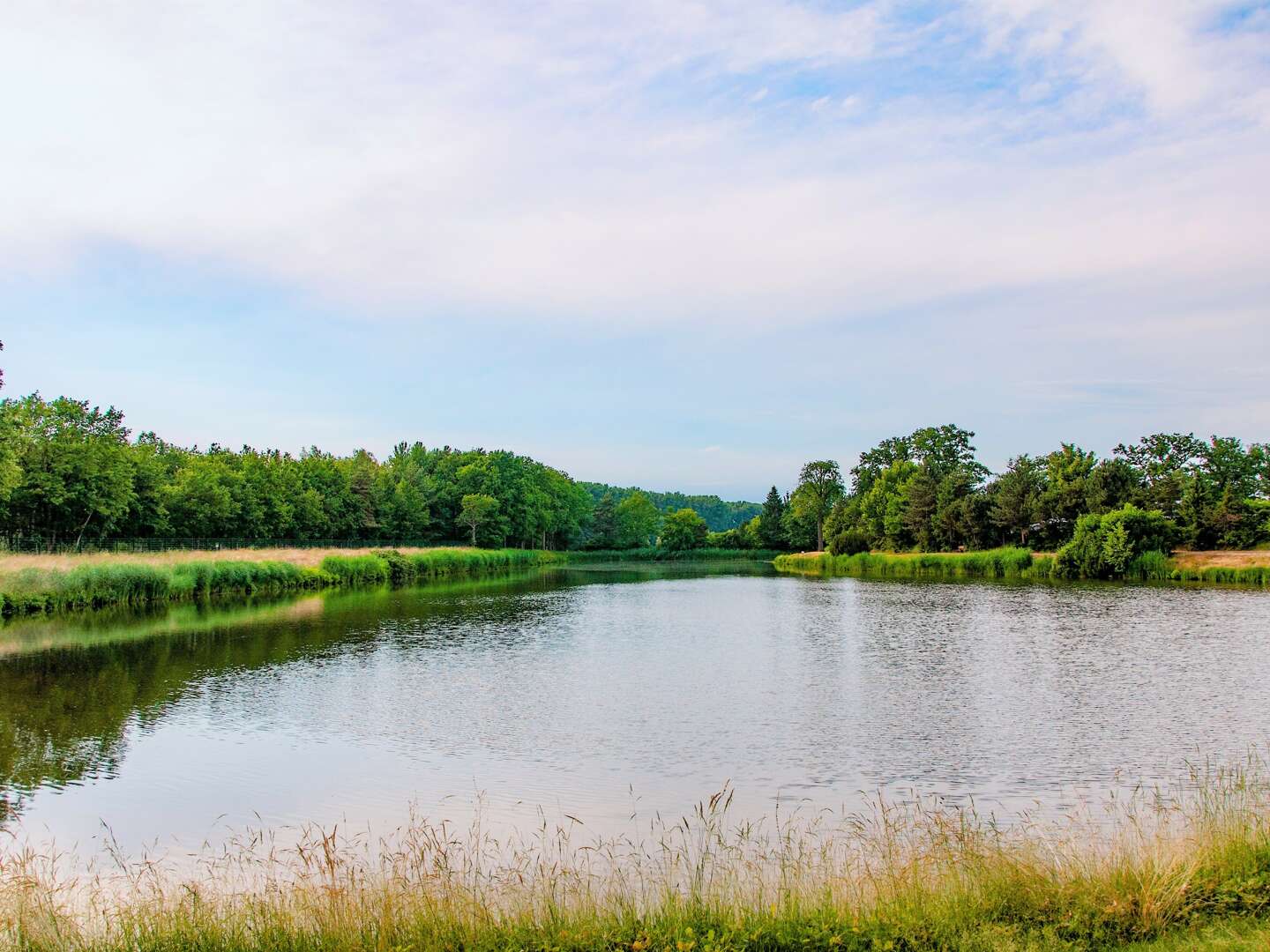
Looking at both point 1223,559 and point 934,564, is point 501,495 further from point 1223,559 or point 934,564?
point 1223,559

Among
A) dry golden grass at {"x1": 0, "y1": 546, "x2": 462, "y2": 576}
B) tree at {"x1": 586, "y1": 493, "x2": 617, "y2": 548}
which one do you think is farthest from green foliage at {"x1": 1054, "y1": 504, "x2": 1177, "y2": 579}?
tree at {"x1": 586, "y1": 493, "x2": 617, "y2": 548}

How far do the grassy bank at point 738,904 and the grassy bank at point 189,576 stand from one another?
27420 mm

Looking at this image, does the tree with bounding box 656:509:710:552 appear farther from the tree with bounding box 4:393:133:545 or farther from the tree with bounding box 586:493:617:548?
the tree with bounding box 4:393:133:545

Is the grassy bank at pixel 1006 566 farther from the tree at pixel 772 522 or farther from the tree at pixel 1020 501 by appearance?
the tree at pixel 772 522

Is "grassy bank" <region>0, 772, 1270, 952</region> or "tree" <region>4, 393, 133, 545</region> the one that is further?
"tree" <region>4, 393, 133, 545</region>

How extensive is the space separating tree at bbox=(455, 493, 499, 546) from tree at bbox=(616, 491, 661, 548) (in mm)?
43246

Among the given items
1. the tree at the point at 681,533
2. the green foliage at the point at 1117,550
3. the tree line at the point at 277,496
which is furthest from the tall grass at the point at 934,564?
the tree at the point at 681,533

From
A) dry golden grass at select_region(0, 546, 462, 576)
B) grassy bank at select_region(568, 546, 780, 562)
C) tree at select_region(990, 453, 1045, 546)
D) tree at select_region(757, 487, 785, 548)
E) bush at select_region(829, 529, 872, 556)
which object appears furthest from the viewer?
tree at select_region(757, 487, 785, 548)

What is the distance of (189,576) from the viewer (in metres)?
39.2

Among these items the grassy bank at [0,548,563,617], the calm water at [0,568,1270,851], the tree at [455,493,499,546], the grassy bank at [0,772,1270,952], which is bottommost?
the calm water at [0,568,1270,851]

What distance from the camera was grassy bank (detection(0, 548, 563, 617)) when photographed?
3092 cm

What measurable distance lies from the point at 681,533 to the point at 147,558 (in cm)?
9163

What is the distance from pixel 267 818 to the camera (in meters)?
10.3

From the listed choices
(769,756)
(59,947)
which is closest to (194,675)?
(769,756)
